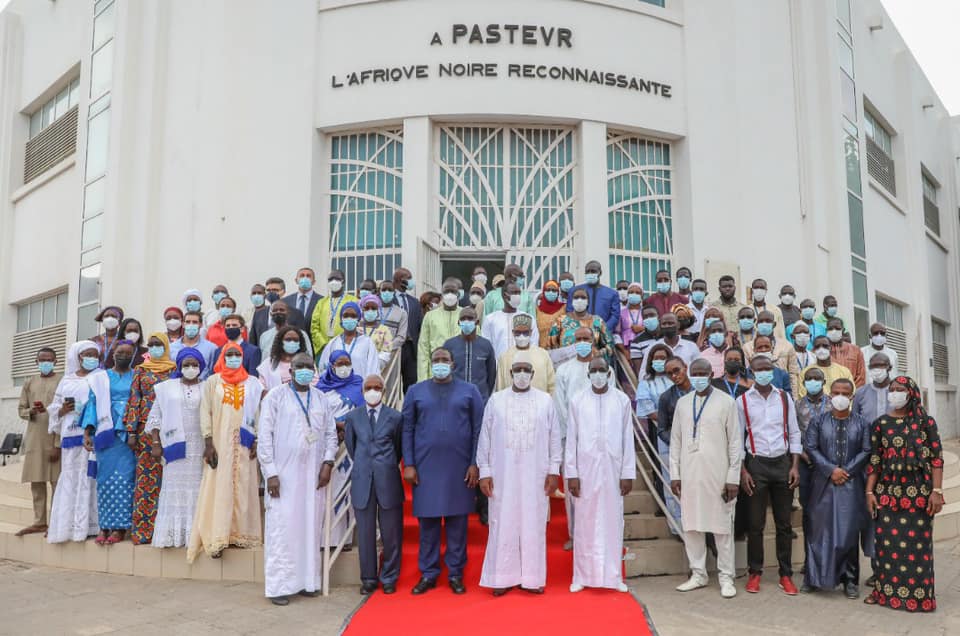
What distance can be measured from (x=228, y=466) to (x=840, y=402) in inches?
196

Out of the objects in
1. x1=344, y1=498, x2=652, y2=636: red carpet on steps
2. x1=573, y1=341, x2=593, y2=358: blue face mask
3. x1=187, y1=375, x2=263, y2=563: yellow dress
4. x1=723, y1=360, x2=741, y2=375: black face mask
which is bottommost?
x1=344, y1=498, x2=652, y2=636: red carpet on steps

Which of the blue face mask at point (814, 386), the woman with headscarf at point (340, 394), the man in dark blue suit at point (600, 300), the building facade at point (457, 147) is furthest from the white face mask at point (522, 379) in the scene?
the building facade at point (457, 147)

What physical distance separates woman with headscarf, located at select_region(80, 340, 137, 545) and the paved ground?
0.54m

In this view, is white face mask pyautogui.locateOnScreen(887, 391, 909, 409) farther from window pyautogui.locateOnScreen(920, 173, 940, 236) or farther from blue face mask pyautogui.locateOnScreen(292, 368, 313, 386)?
window pyautogui.locateOnScreen(920, 173, 940, 236)

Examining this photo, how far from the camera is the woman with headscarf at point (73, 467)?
7.25 metres

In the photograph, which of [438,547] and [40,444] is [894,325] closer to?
[438,547]

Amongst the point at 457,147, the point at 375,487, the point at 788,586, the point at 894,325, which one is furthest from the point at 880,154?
the point at 375,487

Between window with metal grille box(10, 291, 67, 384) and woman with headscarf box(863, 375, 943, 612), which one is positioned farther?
window with metal grille box(10, 291, 67, 384)

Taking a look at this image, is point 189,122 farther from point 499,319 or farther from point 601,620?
point 601,620

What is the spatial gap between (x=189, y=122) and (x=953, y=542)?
38.1 feet

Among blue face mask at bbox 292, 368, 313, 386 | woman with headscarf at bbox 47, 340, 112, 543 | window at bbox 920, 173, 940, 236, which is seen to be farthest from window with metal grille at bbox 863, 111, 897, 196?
woman with headscarf at bbox 47, 340, 112, 543

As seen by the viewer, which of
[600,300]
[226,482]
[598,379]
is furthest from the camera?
[600,300]

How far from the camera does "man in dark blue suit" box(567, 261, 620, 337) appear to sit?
866cm

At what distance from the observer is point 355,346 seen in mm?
7730
